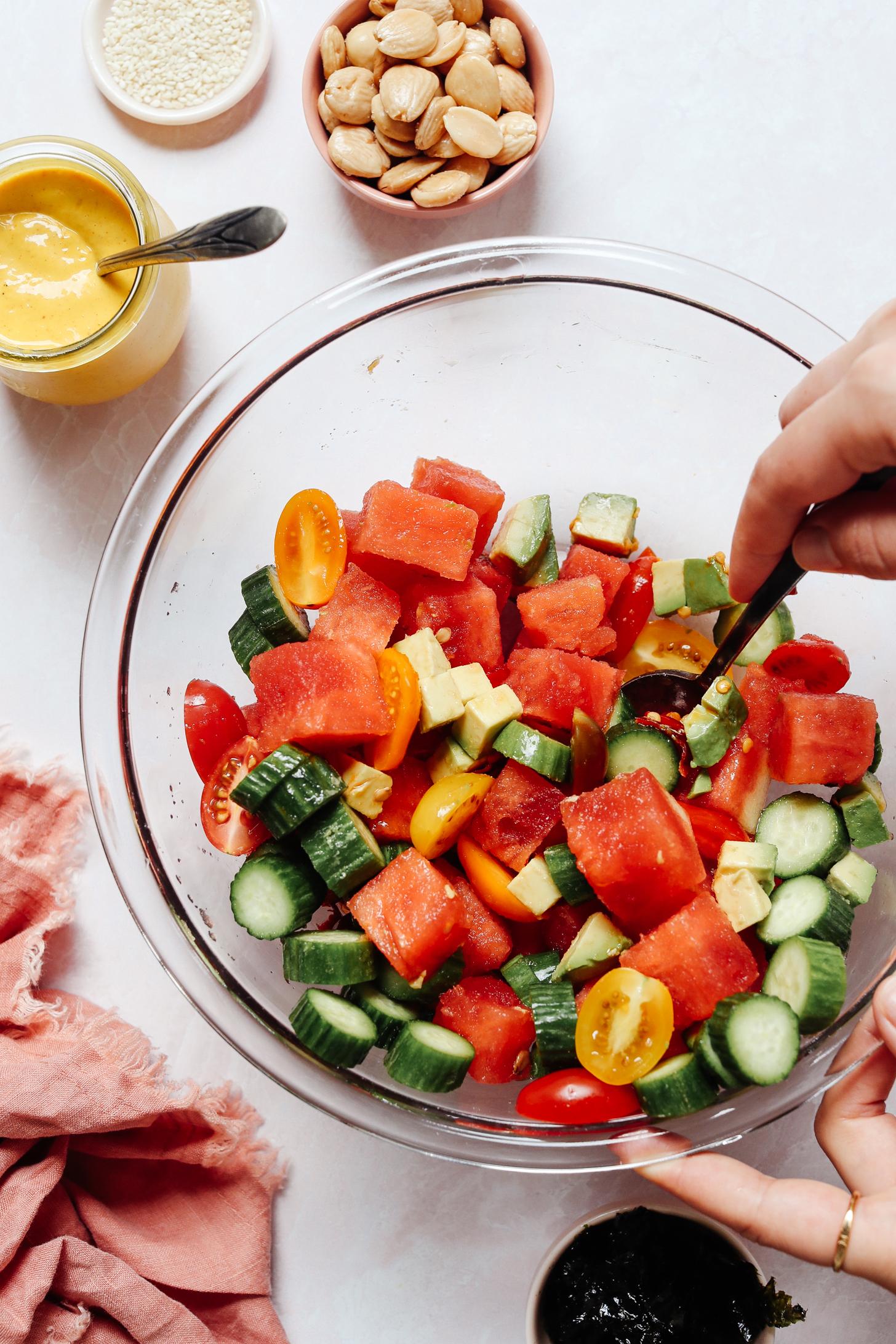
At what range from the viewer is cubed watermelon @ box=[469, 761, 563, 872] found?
224cm

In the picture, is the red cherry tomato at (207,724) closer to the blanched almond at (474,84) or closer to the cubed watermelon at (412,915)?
the cubed watermelon at (412,915)

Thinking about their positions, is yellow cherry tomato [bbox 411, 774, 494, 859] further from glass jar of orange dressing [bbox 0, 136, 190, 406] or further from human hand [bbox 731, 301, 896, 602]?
glass jar of orange dressing [bbox 0, 136, 190, 406]

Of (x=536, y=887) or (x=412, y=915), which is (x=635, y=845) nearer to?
(x=536, y=887)

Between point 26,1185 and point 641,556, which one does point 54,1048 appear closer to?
point 26,1185

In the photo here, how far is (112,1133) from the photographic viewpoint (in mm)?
2531

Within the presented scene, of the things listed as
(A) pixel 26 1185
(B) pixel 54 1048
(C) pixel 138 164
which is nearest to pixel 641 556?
(C) pixel 138 164

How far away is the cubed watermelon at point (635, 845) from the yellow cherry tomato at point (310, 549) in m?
0.74

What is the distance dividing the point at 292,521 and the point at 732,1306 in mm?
2002

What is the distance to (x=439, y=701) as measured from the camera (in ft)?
7.10

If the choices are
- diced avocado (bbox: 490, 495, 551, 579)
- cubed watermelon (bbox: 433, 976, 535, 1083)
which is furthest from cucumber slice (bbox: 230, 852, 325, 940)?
diced avocado (bbox: 490, 495, 551, 579)

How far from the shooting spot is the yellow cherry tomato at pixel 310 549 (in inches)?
91.4

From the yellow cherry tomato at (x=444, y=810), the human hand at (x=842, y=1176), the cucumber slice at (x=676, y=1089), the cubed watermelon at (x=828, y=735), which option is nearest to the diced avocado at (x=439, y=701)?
the yellow cherry tomato at (x=444, y=810)

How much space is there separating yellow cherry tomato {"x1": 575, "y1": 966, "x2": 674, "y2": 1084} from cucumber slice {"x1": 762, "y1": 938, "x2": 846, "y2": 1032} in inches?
9.9

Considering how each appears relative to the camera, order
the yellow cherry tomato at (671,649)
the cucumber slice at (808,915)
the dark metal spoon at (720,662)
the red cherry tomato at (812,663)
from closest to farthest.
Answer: the dark metal spoon at (720,662) < the cucumber slice at (808,915) < the red cherry tomato at (812,663) < the yellow cherry tomato at (671,649)
